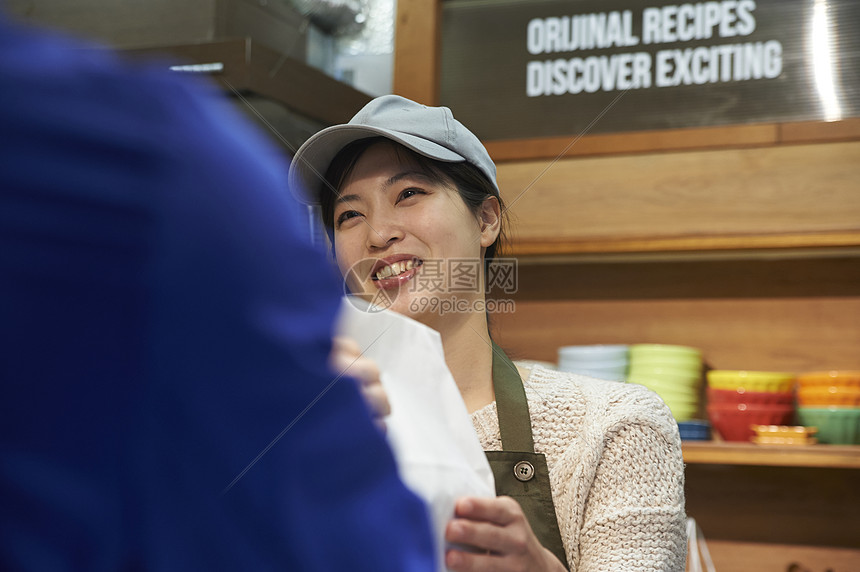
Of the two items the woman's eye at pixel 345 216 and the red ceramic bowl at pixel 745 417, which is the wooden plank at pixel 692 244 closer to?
the red ceramic bowl at pixel 745 417

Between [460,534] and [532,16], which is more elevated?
[532,16]

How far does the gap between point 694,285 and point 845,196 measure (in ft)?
1.36

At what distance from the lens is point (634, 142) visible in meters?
2.17

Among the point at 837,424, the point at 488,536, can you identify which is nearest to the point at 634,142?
the point at 837,424

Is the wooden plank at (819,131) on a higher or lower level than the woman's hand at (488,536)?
higher

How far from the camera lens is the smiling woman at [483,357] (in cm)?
96

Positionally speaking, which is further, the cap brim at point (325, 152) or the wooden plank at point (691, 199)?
the wooden plank at point (691, 199)

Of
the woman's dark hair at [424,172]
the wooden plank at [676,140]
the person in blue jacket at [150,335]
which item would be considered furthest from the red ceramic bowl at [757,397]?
the person in blue jacket at [150,335]

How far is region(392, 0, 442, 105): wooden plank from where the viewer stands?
7.64ft

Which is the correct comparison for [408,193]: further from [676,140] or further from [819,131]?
[819,131]

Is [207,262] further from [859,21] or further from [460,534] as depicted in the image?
[859,21]

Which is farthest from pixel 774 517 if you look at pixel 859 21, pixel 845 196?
pixel 859 21

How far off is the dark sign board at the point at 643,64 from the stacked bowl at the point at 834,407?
66 centimetres

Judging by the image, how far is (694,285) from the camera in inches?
85.4
